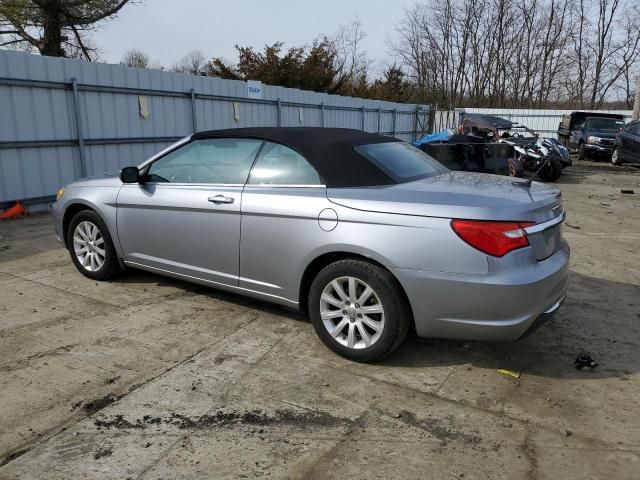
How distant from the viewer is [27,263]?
579cm

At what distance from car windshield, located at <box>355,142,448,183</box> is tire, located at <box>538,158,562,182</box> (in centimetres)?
1060

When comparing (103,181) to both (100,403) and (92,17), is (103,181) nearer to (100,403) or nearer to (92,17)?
(100,403)

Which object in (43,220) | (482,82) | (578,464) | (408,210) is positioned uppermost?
(482,82)

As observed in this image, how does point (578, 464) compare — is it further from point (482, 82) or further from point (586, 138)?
point (482, 82)

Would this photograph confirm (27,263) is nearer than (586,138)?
Yes

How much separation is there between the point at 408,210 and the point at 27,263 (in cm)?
464

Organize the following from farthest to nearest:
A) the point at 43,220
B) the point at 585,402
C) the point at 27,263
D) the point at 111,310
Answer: the point at 43,220 → the point at 27,263 → the point at 111,310 → the point at 585,402

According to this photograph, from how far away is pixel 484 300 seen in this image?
3.03 metres

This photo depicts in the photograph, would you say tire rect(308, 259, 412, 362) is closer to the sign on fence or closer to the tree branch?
the sign on fence

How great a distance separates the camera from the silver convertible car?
307 cm

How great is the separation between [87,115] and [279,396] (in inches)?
314

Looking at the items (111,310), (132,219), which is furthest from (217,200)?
(111,310)

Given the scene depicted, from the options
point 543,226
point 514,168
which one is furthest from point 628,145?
point 543,226

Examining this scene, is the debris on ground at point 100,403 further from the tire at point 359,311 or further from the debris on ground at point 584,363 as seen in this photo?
the debris on ground at point 584,363
